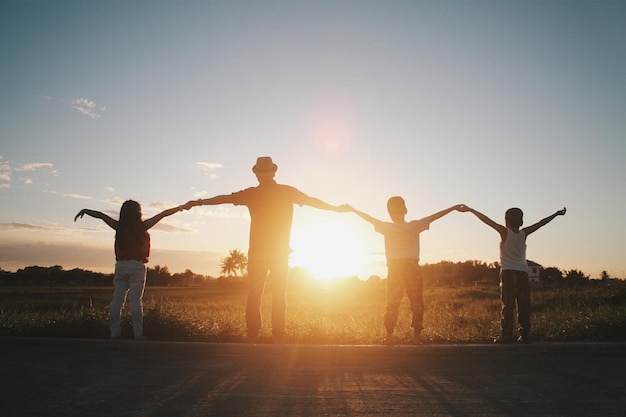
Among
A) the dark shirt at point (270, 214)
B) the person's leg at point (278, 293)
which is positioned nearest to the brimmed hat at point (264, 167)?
the dark shirt at point (270, 214)

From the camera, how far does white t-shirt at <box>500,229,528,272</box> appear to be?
6418mm

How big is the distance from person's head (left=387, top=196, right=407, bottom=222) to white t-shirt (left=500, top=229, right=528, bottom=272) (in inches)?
56.4

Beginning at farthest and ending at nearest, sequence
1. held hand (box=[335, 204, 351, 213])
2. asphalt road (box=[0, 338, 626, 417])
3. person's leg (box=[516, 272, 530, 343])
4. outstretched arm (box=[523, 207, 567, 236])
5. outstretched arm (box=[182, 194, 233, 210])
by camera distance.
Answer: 1. held hand (box=[335, 204, 351, 213])
2. outstretched arm (box=[182, 194, 233, 210])
3. outstretched arm (box=[523, 207, 567, 236])
4. person's leg (box=[516, 272, 530, 343])
5. asphalt road (box=[0, 338, 626, 417])

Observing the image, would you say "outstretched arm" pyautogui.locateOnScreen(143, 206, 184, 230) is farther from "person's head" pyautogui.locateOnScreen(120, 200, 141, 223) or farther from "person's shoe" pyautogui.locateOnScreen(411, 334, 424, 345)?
"person's shoe" pyautogui.locateOnScreen(411, 334, 424, 345)

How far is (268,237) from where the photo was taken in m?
6.41

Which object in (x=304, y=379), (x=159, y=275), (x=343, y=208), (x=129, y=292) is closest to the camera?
(x=304, y=379)

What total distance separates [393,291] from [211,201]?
280cm

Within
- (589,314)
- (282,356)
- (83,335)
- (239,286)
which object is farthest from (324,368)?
(239,286)

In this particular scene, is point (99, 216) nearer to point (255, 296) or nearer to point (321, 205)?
point (255, 296)

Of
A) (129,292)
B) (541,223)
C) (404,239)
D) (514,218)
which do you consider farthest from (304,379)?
(541,223)

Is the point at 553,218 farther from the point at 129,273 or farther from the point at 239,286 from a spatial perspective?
the point at 239,286

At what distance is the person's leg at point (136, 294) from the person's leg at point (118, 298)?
88 millimetres

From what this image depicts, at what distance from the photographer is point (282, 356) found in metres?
4.84

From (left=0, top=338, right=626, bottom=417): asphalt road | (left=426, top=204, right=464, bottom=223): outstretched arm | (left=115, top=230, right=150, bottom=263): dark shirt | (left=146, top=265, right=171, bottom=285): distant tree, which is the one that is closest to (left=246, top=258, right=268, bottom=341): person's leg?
(left=0, top=338, right=626, bottom=417): asphalt road
